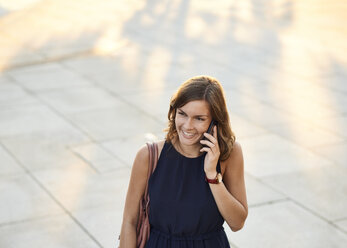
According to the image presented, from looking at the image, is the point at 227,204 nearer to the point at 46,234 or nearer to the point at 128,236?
the point at 128,236

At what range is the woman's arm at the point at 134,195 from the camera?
141 inches

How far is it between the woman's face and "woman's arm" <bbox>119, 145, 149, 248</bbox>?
9.1 inches

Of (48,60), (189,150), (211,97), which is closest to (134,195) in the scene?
(189,150)

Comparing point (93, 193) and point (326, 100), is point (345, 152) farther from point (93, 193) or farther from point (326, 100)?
point (93, 193)

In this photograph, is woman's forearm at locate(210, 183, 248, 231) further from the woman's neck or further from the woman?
the woman's neck

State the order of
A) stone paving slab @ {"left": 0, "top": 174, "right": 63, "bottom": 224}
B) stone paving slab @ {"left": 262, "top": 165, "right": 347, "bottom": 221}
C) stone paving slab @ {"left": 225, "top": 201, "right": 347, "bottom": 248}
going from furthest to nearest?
stone paving slab @ {"left": 262, "top": 165, "right": 347, "bottom": 221} < stone paving slab @ {"left": 0, "top": 174, "right": 63, "bottom": 224} < stone paving slab @ {"left": 225, "top": 201, "right": 347, "bottom": 248}

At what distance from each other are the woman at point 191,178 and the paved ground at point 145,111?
2.35 m

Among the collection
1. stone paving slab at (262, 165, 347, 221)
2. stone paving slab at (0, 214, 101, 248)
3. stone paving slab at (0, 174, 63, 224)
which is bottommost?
stone paving slab at (0, 174, 63, 224)

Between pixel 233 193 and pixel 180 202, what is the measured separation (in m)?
0.35

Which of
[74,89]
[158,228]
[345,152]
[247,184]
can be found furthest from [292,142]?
[158,228]

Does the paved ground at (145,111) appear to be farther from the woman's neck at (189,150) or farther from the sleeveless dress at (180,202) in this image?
the woman's neck at (189,150)

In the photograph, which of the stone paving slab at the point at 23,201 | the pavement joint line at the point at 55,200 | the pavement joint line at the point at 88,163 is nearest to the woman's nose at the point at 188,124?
the pavement joint line at the point at 55,200

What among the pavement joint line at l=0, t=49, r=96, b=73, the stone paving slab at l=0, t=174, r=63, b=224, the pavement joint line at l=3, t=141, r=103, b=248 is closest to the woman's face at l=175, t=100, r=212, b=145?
the pavement joint line at l=3, t=141, r=103, b=248

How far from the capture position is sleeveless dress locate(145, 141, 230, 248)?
3.53m
